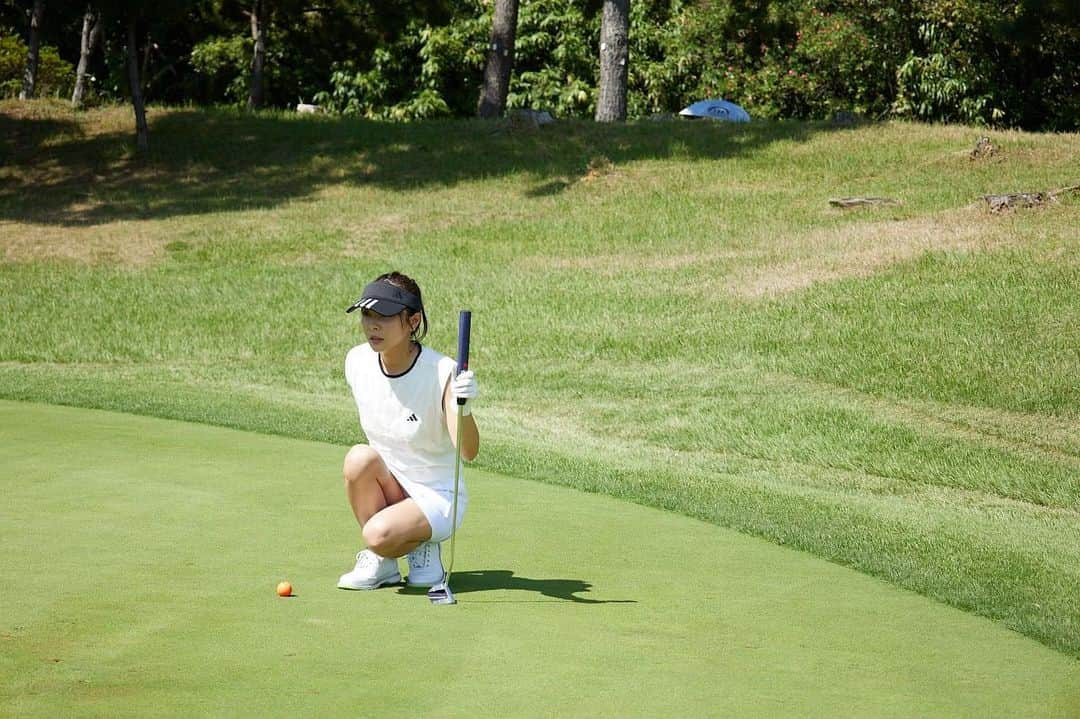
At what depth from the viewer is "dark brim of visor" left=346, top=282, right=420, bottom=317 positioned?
5.76m

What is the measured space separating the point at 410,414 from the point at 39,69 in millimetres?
39207

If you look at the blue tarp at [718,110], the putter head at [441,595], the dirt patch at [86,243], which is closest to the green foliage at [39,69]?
the blue tarp at [718,110]

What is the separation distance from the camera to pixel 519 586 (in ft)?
19.4

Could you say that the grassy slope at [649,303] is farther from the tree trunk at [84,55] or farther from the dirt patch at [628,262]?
the tree trunk at [84,55]

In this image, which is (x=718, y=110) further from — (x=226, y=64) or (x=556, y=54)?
(x=226, y=64)

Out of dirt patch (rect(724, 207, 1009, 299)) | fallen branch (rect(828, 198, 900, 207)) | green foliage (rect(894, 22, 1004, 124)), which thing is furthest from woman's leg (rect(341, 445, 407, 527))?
green foliage (rect(894, 22, 1004, 124))

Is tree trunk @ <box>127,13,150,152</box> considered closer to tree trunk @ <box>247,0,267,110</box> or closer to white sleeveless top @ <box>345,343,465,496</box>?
tree trunk @ <box>247,0,267,110</box>

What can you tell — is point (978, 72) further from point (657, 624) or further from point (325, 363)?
point (657, 624)

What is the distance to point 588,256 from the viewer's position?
2064 centimetres

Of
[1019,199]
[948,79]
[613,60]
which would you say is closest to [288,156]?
[613,60]

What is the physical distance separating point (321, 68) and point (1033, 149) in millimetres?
22379

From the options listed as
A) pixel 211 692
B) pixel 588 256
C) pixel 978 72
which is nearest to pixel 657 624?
pixel 211 692

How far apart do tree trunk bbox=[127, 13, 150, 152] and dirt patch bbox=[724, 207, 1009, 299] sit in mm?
13197

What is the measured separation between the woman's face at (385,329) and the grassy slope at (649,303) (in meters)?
2.59
